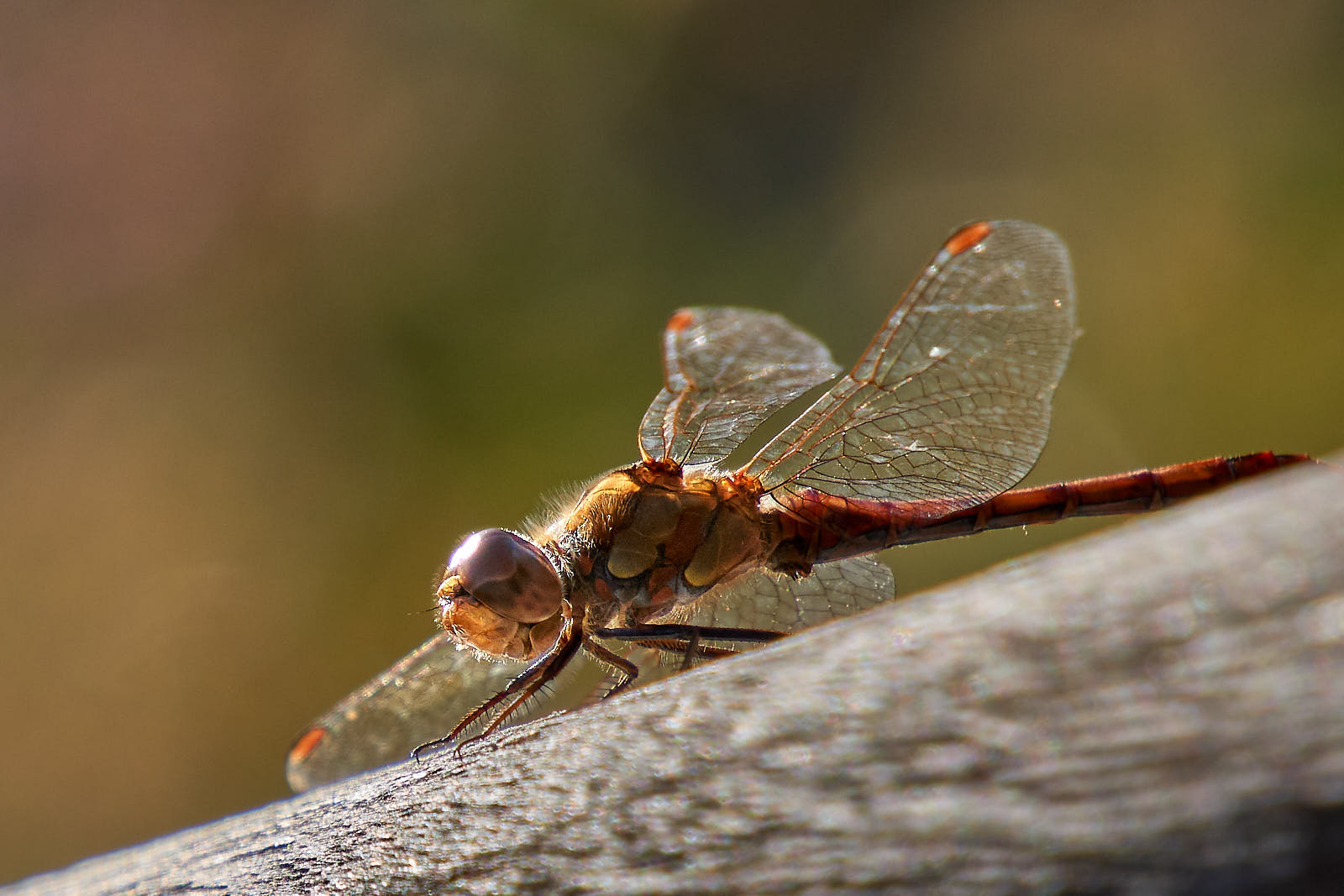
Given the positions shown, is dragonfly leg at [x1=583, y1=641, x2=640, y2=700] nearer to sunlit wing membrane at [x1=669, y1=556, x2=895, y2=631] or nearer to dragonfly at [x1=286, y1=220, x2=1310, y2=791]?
dragonfly at [x1=286, y1=220, x2=1310, y2=791]

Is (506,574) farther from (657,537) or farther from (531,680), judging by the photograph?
(657,537)

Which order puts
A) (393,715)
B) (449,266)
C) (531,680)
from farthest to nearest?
(449,266), (393,715), (531,680)

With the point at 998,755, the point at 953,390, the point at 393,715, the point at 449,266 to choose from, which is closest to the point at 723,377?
the point at 953,390

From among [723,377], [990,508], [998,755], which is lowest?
[998,755]

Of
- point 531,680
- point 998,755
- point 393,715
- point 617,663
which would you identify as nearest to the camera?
point 998,755

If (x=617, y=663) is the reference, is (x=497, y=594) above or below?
above

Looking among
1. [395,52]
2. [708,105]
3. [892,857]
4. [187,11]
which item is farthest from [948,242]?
[187,11]
